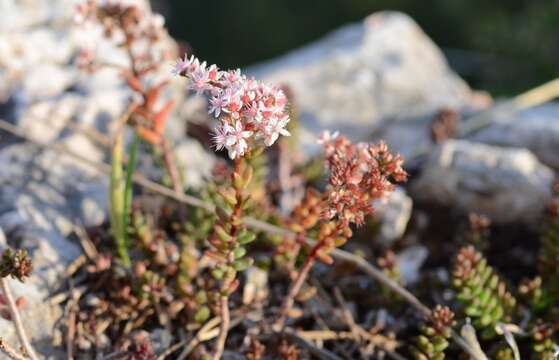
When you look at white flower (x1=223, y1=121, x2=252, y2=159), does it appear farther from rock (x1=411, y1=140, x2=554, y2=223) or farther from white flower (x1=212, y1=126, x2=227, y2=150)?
rock (x1=411, y1=140, x2=554, y2=223)

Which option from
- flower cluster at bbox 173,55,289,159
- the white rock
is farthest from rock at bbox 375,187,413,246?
the white rock

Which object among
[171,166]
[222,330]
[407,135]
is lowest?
[222,330]

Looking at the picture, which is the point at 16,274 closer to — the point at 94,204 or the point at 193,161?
the point at 94,204

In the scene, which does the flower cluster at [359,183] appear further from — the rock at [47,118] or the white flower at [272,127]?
the rock at [47,118]

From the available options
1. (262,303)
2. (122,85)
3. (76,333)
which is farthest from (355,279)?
(122,85)

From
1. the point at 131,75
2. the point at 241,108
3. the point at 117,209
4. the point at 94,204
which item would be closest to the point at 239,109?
the point at 241,108

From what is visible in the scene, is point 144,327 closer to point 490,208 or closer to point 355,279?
point 355,279
